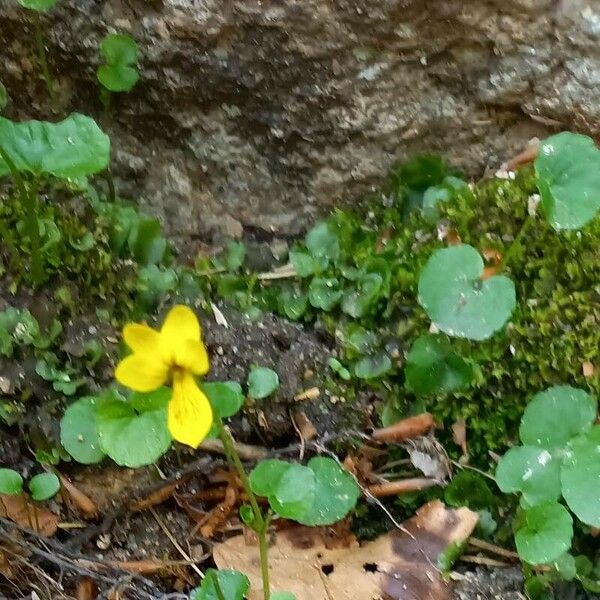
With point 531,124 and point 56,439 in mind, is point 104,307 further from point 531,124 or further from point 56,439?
point 531,124

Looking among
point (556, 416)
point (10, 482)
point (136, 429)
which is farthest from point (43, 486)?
point (556, 416)

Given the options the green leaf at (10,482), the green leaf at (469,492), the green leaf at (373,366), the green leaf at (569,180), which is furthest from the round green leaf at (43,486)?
the green leaf at (569,180)

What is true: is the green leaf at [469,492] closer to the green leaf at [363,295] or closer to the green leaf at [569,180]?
the green leaf at [363,295]

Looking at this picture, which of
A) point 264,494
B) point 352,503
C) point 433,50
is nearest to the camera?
point 264,494

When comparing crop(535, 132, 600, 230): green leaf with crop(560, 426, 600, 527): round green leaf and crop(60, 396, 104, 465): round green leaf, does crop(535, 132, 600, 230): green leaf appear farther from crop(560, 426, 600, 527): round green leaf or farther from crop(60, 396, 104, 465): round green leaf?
crop(60, 396, 104, 465): round green leaf

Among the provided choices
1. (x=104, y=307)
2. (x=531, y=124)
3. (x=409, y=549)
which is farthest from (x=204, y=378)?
(x=531, y=124)

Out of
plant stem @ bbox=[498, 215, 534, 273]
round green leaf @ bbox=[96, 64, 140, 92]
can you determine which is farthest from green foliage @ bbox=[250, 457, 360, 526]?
round green leaf @ bbox=[96, 64, 140, 92]
